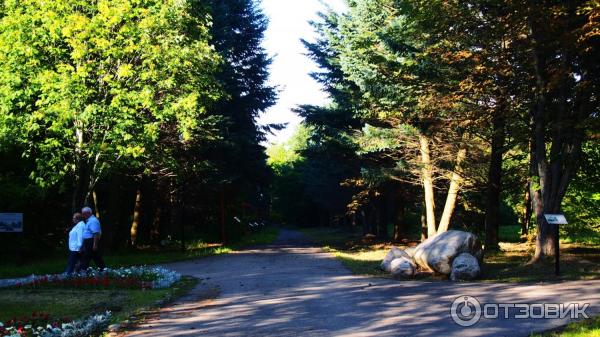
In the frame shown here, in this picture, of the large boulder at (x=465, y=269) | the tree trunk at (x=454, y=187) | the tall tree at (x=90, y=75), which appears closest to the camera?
the large boulder at (x=465, y=269)

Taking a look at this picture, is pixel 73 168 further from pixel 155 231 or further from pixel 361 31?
pixel 155 231

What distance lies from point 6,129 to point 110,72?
3018mm

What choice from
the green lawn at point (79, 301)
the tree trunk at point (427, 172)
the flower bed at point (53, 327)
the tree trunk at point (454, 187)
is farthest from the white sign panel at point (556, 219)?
the flower bed at point (53, 327)

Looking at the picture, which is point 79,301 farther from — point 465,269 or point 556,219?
point 556,219

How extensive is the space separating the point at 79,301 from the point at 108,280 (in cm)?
166

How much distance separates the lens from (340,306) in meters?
9.04

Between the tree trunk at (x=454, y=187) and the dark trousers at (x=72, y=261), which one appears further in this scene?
the tree trunk at (x=454, y=187)

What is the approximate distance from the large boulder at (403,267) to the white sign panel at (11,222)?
32.8 feet

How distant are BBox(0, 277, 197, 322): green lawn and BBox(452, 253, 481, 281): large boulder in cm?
610

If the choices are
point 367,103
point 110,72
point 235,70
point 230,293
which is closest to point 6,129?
point 110,72

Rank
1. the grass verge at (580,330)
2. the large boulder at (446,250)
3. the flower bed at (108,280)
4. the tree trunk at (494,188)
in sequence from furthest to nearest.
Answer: the tree trunk at (494,188) → the large boulder at (446,250) → the flower bed at (108,280) → the grass verge at (580,330)

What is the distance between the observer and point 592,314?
7.63m

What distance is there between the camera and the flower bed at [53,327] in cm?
682

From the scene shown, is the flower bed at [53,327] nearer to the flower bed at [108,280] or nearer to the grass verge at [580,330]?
the flower bed at [108,280]
